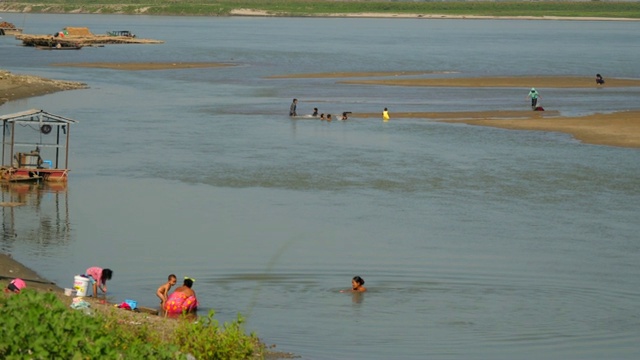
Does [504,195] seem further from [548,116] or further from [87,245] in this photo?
[548,116]

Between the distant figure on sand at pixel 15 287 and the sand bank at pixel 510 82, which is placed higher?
the sand bank at pixel 510 82

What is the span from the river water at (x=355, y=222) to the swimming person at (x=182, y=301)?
3.00ft

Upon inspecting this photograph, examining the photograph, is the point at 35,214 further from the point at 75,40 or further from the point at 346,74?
the point at 75,40

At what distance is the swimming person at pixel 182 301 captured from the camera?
1889 cm

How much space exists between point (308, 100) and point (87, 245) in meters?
31.5

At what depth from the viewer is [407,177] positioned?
33.8 metres

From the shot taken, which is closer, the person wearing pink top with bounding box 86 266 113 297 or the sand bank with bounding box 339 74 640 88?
the person wearing pink top with bounding box 86 266 113 297

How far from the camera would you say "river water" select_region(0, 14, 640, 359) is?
19.5 metres

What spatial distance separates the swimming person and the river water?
0.91 metres

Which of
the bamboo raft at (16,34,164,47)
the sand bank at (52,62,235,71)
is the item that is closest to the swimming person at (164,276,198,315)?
the sand bank at (52,62,235,71)

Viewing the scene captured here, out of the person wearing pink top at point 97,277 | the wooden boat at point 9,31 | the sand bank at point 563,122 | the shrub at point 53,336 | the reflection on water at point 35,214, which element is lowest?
the reflection on water at point 35,214

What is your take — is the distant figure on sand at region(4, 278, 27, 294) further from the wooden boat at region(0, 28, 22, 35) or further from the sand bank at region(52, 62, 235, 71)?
the wooden boat at region(0, 28, 22, 35)

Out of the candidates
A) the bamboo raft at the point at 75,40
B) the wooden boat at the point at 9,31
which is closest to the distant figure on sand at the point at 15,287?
the bamboo raft at the point at 75,40

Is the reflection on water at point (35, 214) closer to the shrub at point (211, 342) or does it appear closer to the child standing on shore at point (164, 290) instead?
the child standing on shore at point (164, 290)
